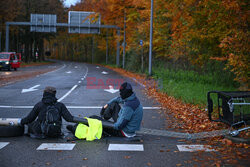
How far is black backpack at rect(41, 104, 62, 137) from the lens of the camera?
736 centimetres

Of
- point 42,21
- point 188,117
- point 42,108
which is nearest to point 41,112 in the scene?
point 42,108

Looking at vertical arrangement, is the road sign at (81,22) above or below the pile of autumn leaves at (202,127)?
above

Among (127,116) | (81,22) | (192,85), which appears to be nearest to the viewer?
(127,116)

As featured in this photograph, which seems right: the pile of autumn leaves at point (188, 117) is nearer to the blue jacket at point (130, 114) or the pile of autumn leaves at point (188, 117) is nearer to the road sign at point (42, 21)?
the blue jacket at point (130, 114)

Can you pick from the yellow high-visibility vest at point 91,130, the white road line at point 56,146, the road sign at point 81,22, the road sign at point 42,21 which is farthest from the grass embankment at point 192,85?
the road sign at point 42,21

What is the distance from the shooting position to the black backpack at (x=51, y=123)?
736 cm

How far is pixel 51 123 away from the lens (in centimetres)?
738

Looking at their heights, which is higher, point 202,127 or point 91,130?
point 91,130

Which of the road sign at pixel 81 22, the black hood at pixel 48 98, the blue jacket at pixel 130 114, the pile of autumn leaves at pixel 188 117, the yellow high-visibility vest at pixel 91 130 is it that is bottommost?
the pile of autumn leaves at pixel 188 117

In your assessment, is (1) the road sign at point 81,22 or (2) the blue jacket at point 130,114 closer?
(2) the blue jacket at point 130,114

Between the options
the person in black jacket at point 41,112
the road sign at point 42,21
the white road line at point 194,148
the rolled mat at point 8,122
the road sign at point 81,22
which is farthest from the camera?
the road sign at point 42,21

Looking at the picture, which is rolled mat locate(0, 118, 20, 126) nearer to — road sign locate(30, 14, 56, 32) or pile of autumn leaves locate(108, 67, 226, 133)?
pile of autumn leaves locate(108, 67, 226, 133)

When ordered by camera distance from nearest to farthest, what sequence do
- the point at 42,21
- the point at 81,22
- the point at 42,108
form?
the point at 42,108
the point at 81,22
the point at 42,21

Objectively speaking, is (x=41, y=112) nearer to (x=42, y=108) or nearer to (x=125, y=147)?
(x=42, y=108)
